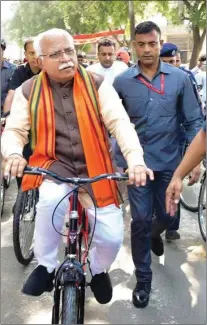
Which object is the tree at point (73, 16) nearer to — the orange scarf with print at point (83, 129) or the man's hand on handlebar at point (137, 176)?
the orange scarf with print at point (83, 129)

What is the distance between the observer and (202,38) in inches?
720

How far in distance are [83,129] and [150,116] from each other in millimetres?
836

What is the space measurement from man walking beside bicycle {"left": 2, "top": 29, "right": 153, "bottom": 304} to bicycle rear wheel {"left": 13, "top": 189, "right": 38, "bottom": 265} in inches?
46.1

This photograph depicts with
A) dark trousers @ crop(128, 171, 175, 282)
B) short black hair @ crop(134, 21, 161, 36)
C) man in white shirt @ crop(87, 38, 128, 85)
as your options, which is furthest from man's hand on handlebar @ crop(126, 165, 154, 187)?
man in white shirt @ crop(87, 38, 128, 85)

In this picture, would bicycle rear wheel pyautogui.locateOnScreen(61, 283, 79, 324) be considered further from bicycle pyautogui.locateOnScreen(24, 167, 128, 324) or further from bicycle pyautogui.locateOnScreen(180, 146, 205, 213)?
bicycle pyautogui.locateOnScreen(180, 146, 205, 213)

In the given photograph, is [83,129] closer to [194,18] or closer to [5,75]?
[5,75]

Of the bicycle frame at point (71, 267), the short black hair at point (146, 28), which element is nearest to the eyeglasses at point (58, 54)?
the bicycle frame at point (71, 267)

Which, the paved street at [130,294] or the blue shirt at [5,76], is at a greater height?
the blue shirt at [5,76]

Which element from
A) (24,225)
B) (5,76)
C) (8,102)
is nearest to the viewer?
(24,225)

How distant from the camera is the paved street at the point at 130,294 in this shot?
131 inches

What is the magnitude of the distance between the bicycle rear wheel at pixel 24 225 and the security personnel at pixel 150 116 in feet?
3.19

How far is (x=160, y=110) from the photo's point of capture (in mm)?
3420

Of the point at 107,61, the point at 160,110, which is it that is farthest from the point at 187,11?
the point at 160,110

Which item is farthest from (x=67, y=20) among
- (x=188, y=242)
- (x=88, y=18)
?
(x=188, y=242)
